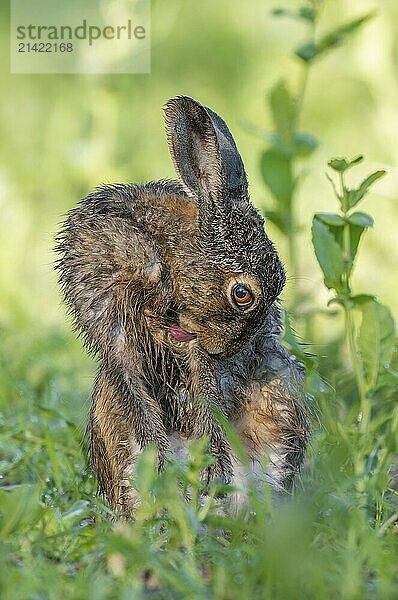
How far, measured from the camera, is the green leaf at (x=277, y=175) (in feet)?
20.0

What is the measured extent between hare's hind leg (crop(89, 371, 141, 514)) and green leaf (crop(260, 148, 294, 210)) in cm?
180

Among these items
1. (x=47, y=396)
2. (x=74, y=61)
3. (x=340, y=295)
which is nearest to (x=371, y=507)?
(x=340, y=295)

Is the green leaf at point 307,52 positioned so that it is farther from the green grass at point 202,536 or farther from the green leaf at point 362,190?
the green grass at point 202,536

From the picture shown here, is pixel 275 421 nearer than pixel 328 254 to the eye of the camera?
No

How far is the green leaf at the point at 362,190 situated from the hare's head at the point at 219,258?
356 millimetres

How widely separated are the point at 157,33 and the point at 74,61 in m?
0.82

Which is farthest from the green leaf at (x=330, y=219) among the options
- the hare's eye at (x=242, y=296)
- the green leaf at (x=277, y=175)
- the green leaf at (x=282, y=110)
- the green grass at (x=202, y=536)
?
the green leaf at (x=282, y=110)

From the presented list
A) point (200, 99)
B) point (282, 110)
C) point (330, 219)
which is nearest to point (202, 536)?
point (330, 219)

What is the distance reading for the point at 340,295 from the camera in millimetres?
4602

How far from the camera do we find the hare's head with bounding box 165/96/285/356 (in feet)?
15.2

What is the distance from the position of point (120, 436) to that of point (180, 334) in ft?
1.51

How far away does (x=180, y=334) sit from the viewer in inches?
185

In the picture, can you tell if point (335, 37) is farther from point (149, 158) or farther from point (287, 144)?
point (149, 158)

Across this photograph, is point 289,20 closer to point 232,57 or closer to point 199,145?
point 232,57
